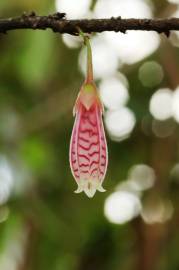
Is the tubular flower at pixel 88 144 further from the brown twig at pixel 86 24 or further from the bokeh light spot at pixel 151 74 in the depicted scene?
the bokeh light spot at pixel 151 74

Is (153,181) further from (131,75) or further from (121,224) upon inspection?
(131,75)

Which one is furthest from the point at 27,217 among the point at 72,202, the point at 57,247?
→ the point at 72,202

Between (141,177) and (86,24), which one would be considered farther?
(141,177)

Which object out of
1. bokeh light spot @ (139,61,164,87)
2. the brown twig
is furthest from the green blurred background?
the brown twig

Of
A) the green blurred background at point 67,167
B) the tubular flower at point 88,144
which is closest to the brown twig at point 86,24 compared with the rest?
the tubular flower at point 88,144

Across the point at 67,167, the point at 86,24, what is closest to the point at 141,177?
the point at 67,167

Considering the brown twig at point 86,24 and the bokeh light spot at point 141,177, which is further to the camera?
the bokeh light spot at point 141,177

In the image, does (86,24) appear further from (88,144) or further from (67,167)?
(67,167)

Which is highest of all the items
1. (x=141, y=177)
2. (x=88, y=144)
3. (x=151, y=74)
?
(x=88, y=144)
